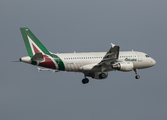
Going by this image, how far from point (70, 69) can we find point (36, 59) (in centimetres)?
639

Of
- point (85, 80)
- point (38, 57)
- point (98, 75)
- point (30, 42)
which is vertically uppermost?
point (30, 42)

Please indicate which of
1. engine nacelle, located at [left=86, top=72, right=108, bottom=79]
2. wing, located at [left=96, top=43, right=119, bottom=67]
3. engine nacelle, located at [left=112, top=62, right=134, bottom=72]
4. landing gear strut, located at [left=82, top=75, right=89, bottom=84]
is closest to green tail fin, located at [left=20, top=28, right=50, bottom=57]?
wing, located at [left=96, top=43, right=119, bottom=67]

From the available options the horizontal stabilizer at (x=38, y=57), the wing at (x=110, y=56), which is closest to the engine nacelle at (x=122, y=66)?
the wing at (x=110, y=56)

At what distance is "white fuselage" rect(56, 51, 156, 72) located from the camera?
64062 millimetres

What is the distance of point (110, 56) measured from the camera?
208 feet

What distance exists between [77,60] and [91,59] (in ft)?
8.69

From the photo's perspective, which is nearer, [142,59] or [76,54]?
[76,54]

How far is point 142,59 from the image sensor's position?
69500mm

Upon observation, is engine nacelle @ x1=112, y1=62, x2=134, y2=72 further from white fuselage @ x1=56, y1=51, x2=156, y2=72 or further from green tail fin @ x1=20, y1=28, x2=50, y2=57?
green tail fin @ x1=20, y1=28, x2=50, y2=57

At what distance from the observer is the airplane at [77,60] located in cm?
6231

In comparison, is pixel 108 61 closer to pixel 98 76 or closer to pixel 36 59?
pixel 98 76

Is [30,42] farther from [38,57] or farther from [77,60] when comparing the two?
[77,60]

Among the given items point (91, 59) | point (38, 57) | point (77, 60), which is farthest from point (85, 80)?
point (38, 57)

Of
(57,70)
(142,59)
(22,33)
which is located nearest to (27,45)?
(22,33)
